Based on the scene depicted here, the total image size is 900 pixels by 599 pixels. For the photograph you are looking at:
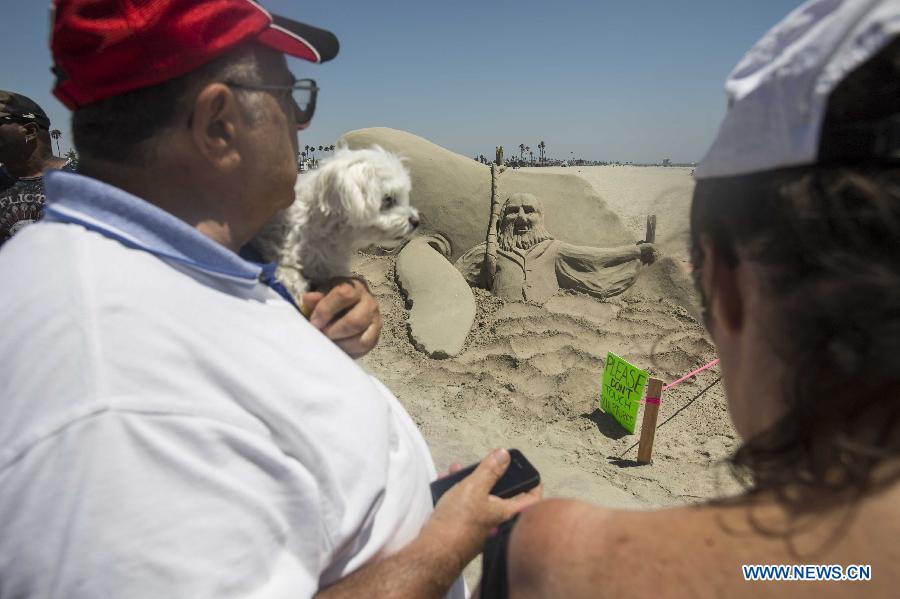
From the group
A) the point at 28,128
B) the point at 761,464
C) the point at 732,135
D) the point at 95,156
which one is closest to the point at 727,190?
the point at 732,135

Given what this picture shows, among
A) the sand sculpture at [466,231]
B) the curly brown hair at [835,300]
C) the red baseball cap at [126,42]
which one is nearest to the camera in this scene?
the curly brown hair at [835,300]

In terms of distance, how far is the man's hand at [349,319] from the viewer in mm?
1640

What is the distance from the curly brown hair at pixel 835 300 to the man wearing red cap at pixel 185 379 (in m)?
0.66

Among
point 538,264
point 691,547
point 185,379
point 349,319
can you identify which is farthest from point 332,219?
point 538,264

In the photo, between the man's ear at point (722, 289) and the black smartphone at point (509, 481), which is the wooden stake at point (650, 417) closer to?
the black smartphone at point (509, 481)

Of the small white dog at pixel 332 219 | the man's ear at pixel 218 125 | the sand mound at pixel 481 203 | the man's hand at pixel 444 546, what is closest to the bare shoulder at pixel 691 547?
the man's hand at pixel 444 546

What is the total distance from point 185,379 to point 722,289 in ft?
2.45

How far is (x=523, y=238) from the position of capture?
6.50m

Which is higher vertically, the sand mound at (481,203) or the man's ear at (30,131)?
the man's ear at (30,131)

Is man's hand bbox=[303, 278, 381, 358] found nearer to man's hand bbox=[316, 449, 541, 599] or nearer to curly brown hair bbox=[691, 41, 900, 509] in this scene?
man's hand bbox=[316, 449, 541, 599]

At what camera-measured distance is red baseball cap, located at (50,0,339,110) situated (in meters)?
0.94

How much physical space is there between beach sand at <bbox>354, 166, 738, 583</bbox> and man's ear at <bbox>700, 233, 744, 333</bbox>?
6.26ft

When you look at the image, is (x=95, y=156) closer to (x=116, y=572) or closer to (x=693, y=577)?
(x=116, y=572)

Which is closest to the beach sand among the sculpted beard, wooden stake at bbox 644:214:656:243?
the sculpted beard
